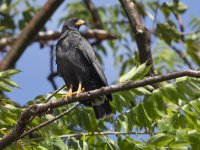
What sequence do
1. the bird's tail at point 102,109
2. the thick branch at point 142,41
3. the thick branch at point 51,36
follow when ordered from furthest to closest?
1. the thick branch at point 51,36
2. the thick branch at point 142,41
3. the bird's tail at point 102,109

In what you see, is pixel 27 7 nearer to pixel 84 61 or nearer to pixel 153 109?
pixel 84 61

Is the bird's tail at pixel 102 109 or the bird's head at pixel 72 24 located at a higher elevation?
the bird's head at pixel 72 24

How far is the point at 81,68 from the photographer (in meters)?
5.76

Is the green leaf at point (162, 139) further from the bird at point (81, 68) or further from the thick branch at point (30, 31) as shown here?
the thick branch at point (30, 31)

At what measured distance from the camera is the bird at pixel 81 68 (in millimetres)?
5594

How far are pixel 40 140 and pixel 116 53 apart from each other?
456 centimetres

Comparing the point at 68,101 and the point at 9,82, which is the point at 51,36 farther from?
the point at 68,101

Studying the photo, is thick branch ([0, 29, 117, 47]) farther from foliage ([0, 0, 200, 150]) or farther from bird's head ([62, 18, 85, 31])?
→ foliage ([0, 0, 200, 150])

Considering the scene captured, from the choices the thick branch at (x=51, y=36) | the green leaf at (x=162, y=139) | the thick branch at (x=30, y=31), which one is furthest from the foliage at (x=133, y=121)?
the thick branch at (x=51, y=36)

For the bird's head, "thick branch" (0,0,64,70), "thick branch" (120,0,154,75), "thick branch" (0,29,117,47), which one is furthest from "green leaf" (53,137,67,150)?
"thick branch" (0,29,117,47)

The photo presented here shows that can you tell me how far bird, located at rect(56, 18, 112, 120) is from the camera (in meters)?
5.59

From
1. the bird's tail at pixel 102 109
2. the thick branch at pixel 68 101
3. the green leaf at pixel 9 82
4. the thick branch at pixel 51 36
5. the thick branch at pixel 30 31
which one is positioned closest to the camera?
the thick branch at pixel 68 101

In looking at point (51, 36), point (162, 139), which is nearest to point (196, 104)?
point (162, 139)

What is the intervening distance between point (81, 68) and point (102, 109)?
48 centimetres
